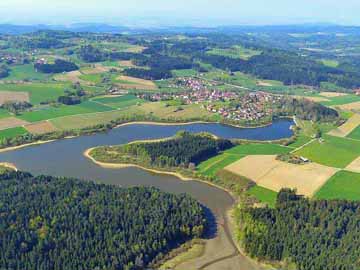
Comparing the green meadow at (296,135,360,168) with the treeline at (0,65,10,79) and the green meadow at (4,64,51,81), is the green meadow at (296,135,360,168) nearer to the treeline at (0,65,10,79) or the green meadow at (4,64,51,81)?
the green meadow at (4,64,51,81)

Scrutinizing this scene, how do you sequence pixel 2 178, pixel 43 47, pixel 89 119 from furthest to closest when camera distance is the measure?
pixel 43 47 < pixel 89 119 < pixel 2 178

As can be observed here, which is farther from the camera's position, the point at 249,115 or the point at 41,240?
the point at 249,115

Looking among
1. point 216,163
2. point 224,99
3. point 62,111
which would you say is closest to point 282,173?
point 216,163

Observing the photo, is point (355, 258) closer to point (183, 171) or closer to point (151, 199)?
point (151, 199)

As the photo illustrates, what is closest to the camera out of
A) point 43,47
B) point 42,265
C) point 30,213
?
point 42,265

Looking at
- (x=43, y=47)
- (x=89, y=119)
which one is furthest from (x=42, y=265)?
(x=43, y=47)

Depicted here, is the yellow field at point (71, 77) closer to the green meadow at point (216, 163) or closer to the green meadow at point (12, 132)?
the green meadow at point (12, 132)

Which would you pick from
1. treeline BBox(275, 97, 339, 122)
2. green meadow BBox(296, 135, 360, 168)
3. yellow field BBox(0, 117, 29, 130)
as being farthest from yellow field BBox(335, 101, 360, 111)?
yellow field BBox(0, 117, 29, 130)
